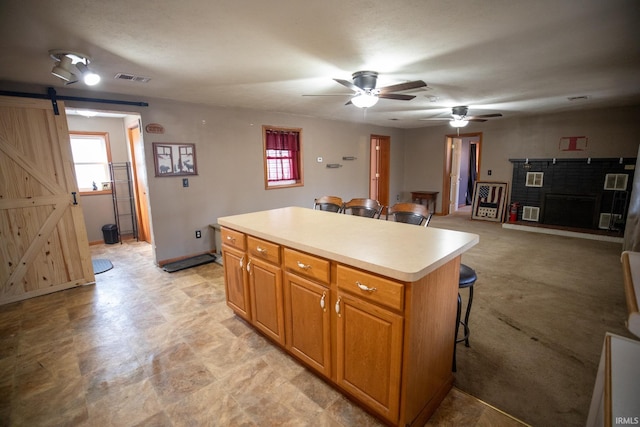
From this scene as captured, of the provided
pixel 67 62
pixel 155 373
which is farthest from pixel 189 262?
pixel 67 62

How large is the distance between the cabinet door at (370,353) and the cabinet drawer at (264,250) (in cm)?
59

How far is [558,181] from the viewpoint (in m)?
5.86

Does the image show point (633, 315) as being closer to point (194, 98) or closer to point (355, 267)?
point (355, 267)

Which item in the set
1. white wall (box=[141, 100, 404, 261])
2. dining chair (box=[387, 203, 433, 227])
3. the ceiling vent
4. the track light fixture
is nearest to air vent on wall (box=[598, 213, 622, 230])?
dining chair (box=[387, 203, 433, 227])

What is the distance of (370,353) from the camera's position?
1532 millimetres

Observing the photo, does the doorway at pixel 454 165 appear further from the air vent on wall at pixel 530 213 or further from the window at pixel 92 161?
the window at pixel 92 161

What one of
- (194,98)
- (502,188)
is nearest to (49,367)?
(194,98)

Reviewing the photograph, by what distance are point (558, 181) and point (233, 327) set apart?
6723mm

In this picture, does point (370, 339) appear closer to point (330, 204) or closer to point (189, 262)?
point (330, 204)

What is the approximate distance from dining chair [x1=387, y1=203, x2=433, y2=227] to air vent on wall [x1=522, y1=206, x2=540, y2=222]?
4.98 m

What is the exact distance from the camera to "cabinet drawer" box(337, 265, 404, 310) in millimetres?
1354

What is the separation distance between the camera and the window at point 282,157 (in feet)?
16.8

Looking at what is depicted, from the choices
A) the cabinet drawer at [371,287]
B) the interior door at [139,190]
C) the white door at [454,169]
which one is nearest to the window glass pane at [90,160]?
the interior door at [139,190]

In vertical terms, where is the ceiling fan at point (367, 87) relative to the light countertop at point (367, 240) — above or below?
above
